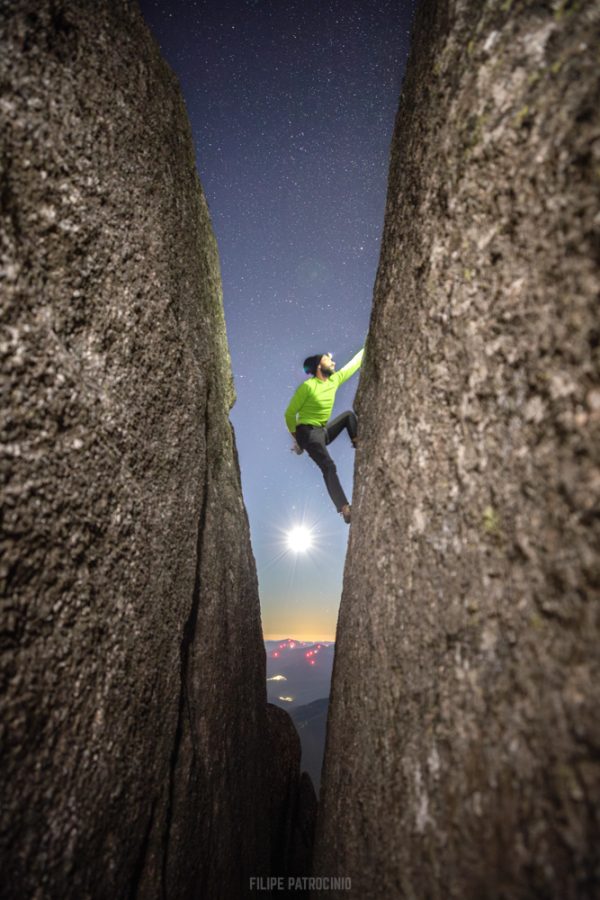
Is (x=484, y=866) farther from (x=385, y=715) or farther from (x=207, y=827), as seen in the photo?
(x=207, y=827)

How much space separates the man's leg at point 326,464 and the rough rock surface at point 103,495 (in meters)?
3.54

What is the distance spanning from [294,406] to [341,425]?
0.95 meters

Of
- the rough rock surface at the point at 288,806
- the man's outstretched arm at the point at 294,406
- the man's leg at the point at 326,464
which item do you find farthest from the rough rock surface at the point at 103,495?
the man's outstretched arm at the point at 294,406

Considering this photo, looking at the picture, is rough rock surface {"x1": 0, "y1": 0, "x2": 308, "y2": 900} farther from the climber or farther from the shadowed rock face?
the climber

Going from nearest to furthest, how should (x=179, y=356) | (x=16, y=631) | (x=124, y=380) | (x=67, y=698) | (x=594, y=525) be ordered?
(x=594, y=525), (x=16, y=631), (x=67, y=698), (x=124, y=380), (x=179, y=356)

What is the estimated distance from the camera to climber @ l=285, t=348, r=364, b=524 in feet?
22.1

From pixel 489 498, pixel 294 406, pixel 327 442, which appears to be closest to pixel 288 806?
pixel 327 442

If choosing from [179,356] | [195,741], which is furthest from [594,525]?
[195,741]

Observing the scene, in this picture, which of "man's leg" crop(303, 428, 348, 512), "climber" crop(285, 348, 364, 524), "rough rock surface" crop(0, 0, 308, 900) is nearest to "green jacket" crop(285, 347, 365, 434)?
"climber" crop(285, 348, 364, 524)

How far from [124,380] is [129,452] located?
1.40ft

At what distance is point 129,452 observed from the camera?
89.4 inches

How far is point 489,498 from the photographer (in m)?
1.42

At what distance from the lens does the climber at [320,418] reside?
22.1 ft

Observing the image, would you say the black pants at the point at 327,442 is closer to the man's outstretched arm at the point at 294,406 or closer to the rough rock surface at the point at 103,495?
the man's outstretched arm at the point at 294,406
